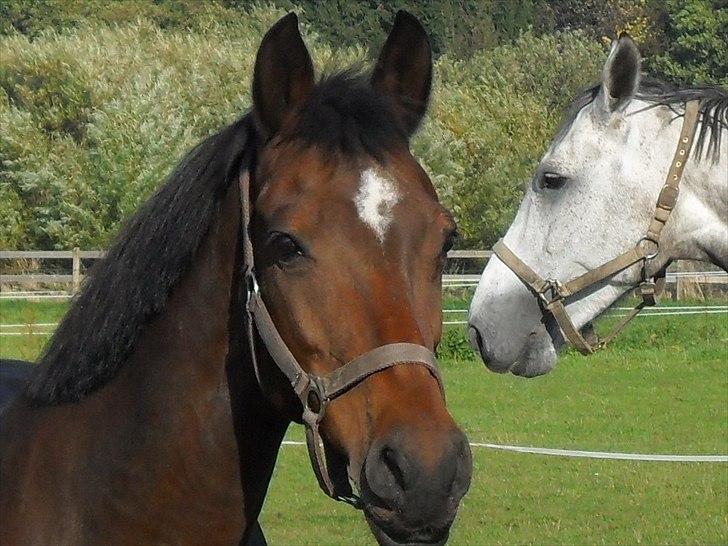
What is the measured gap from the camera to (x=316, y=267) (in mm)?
2314

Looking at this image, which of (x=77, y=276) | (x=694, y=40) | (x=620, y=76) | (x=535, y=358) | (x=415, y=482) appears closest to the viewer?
(x=415, y=482)

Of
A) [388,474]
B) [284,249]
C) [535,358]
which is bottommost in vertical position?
[535,358]

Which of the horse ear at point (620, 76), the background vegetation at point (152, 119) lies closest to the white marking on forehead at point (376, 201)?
the horse ear at point (620, 76)

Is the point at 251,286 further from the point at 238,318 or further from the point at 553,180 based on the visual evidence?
the point at 553,180

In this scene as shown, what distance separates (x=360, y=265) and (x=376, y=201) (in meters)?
0.15

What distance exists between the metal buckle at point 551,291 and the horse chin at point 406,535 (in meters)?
2.28

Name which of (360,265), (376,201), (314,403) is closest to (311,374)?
(314,403)

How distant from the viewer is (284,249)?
2.35 meters

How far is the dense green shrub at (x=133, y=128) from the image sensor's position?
94.5 feet

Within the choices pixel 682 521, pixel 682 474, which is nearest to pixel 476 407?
pixel 682 474

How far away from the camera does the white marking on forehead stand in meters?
2.34

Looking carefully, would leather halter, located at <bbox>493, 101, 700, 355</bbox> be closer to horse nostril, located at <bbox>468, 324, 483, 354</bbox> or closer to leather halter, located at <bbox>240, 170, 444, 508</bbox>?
horse nostril, located at <bbox>468, 324, 483, 354</bbox>

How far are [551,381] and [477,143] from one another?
17.9 m

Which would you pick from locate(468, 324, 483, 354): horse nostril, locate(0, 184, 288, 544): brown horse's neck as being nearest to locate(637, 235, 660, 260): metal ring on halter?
locate(468, 324, 483, 354): horse nostril
